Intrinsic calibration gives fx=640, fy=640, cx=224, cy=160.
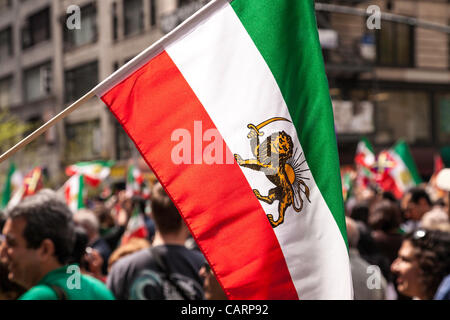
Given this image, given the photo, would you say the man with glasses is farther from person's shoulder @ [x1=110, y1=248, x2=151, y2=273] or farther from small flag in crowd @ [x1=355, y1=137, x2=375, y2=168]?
small flag in crowd @ [x1=355, y1=137, x2=375, y2=168]

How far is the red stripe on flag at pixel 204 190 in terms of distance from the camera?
99.2 inches

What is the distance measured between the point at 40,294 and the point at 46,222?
384mm

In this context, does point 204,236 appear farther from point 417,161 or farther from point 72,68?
point 72,68

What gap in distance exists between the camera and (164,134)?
259 cm

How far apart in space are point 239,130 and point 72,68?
36.3m

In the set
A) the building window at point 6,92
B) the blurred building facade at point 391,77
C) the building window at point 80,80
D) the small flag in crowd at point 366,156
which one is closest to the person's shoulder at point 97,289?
the small flag in crowd at point 366,156

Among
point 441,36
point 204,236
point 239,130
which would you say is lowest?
point 204,236

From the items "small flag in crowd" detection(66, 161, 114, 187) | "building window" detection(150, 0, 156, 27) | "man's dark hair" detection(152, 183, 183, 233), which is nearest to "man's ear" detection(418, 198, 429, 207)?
"man's dark hair" detection(152, 183, 183, 233)

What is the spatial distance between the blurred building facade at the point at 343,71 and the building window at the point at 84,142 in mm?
54

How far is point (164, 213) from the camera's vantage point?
383 cm

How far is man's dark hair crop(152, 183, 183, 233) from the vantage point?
3.77 metres

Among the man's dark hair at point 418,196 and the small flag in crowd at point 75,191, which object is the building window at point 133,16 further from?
the man's dark hair at point 418,196
